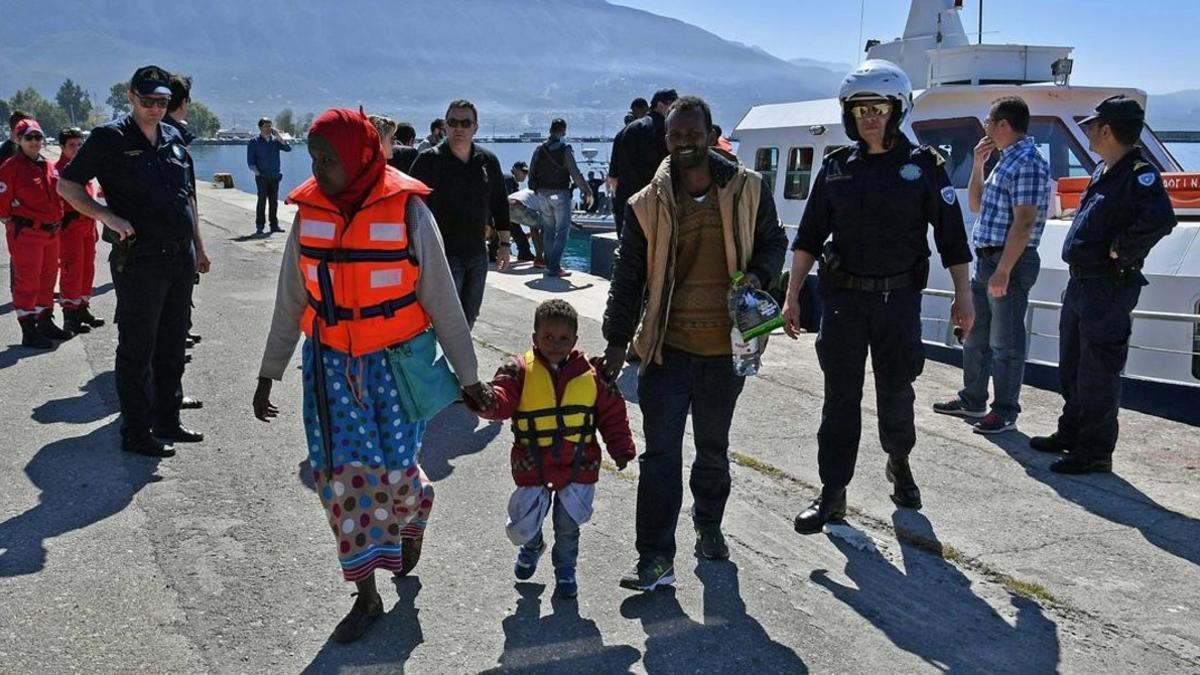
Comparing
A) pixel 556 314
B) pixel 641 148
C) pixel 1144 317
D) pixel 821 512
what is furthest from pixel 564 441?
pixel 1144 317

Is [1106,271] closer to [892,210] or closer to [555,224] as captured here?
[892,210]

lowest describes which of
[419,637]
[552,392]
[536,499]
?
[419,637]

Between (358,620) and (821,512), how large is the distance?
7.22ft

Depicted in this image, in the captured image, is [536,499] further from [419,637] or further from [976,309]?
[976,309]

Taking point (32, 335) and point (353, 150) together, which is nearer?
point (353, 150)

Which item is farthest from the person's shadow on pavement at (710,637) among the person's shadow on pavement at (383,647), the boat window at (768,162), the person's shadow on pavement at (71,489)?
the boat window at (768,162)

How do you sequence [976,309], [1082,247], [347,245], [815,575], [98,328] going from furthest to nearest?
[98,328]
[976,309]
[1082,247]
[815,575]
[347,245]

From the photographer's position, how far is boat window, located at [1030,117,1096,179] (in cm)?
946

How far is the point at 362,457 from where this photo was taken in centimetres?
369

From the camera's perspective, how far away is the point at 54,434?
20.2 ft

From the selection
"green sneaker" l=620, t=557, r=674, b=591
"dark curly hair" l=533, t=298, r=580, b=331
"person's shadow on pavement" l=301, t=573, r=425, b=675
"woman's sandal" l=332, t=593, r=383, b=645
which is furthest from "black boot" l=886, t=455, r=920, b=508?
"woman's sandal" l=332, t=593, r=383, b=645

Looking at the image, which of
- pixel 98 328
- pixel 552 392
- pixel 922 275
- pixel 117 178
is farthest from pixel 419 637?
pixel 98 328

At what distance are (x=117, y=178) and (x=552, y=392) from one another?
315 cm

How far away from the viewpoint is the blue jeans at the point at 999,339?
624 cm
